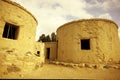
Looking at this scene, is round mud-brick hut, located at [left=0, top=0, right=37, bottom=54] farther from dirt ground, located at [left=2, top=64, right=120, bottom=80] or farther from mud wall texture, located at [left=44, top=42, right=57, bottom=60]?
mud wall texture, located at [left=44, top=42, right=57, bottom=60]

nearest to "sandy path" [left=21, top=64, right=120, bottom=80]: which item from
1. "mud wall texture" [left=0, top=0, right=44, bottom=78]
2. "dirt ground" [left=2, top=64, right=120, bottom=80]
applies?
"dirt ground" [left=2, top=64, right=120, bottom=80]

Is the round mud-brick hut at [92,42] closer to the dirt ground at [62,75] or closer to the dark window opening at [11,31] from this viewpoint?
the dirt ground at [62,75]

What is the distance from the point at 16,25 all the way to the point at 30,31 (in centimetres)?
141

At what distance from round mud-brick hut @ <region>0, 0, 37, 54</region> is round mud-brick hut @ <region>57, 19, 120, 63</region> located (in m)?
3.84

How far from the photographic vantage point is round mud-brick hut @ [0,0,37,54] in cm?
678

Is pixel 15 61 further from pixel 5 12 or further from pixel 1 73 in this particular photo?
pixel 5 12

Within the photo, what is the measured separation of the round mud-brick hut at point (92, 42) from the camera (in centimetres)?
946

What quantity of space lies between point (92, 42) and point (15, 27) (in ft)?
21.6

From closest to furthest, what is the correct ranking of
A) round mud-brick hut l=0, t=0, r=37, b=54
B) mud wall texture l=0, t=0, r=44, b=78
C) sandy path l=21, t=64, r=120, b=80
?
mud wall texture l=0, t=0, r=44, b=78 < sandy path l=21, t=64, r=120, b=80 < round mud-brick hut l=0, t=0, r=37, b=54

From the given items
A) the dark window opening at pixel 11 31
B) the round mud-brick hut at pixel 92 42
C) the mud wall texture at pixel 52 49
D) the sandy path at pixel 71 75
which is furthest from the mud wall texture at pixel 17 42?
the mud wall texture at pixel 52 49

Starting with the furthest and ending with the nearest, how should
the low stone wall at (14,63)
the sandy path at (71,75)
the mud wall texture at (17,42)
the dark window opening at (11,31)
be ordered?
the dark window opening at (11,31) < the sandy path at (71,75) < the mud wall texture at (17,42) < the low stone wall at (14,63)

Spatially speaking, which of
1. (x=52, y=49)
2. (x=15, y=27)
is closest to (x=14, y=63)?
(x=15, y=27)

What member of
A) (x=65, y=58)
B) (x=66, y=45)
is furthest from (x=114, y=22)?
(x=65, y=58)

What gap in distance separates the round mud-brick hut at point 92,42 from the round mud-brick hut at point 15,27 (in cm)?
384
